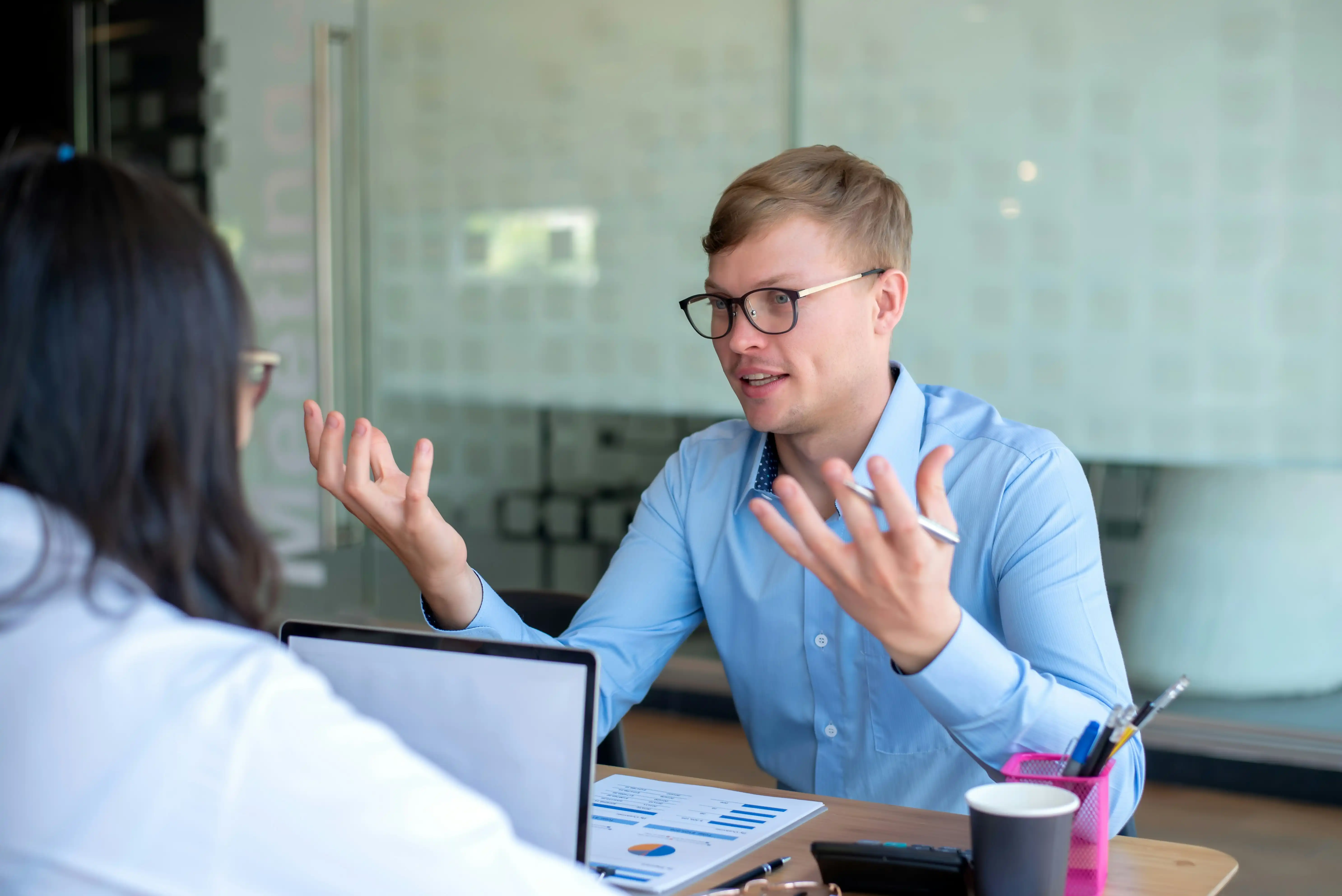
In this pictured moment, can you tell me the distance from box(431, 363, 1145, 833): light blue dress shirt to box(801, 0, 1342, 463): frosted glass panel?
1.63 meters

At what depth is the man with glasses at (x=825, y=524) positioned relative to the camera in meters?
1.36

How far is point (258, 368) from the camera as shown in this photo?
0.85 meters

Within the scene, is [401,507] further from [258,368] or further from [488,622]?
[258,368]

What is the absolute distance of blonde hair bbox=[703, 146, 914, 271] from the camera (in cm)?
163

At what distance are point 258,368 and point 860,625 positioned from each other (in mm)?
864

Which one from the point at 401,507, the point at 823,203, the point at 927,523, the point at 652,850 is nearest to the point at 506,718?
the point at 652,850

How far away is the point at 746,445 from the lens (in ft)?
5.84

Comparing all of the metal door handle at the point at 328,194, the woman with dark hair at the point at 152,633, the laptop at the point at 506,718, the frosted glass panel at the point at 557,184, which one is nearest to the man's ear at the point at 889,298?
the laptop at the point at 506,718

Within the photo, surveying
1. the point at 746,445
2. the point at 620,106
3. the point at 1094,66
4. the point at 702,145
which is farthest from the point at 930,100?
the point at 746,445

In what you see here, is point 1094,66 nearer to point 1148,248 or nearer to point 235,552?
point 1148,248

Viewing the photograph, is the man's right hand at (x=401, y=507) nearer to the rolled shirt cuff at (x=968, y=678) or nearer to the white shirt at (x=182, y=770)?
the rolled shirt cuff at (x=968, y=678)

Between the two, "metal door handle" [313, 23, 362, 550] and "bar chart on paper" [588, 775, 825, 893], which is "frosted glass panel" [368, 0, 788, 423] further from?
"bar chart on paper" [588, 775, 825, 893]

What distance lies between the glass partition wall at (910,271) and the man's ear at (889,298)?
5.60 ft

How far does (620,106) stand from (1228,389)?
6.41 feet
